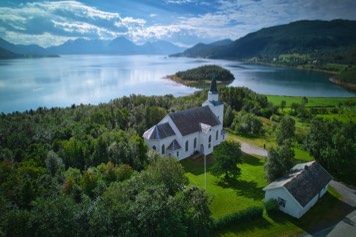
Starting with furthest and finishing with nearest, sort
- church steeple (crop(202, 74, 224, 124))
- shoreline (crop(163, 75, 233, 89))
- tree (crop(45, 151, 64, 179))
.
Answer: shoreline (crop(163, 75, 233, 89)) → church steeple (crop(202, 74, 224, 124)) → tree (crop(45, 151, 64, 179))

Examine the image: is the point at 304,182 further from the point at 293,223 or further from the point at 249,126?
the point at 249,126

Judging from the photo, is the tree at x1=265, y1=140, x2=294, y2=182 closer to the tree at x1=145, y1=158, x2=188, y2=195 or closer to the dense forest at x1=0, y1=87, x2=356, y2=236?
the dense forest at x1=0, y1=87, x2=356, y2=236

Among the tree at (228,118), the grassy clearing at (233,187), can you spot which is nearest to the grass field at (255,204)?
the grassy clearing at (233,187)

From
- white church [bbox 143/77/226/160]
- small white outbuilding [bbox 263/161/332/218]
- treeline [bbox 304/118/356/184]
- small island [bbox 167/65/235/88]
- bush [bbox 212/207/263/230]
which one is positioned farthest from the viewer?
small island [bbox 167/65/235/88]

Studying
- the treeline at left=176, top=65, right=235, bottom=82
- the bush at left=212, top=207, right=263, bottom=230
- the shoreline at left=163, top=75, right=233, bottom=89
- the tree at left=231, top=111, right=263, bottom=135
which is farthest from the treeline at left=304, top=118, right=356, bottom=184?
the treeline at left=176, top=65, right=235, bottom=82

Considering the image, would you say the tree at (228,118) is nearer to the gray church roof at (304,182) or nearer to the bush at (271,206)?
the gray church roof at (304,182)
